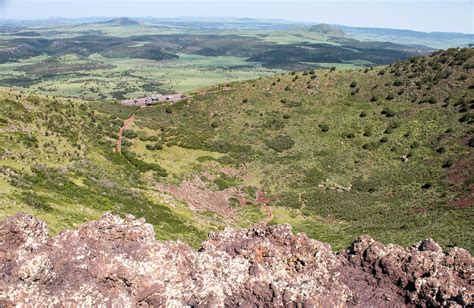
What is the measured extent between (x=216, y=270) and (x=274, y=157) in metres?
59.6

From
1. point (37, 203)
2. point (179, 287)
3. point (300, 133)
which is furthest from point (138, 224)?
point (300, 133)

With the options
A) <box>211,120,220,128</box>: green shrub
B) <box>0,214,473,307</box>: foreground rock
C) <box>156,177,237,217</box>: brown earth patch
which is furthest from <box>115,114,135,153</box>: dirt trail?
<box>0,214,473,307</box>: foreground rock

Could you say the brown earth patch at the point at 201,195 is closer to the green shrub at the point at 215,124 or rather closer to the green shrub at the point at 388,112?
the green shrub at the point at 215,124

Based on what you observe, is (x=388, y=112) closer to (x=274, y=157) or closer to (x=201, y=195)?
(x=274, y=157)

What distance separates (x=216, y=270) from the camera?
55.7 ft

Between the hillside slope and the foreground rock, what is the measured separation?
46.9ft

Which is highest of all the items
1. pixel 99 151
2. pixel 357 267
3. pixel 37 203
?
pixel 357 267

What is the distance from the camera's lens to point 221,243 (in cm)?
2000

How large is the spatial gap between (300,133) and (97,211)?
2168 inches

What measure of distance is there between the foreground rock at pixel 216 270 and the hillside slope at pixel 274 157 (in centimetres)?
1429

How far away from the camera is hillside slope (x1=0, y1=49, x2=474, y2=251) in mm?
43156

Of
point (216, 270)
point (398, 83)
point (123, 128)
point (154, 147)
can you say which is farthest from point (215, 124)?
point (216, 270)

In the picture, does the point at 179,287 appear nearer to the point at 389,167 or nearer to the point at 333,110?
the point at 389,167

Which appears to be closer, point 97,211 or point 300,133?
point 97,211
